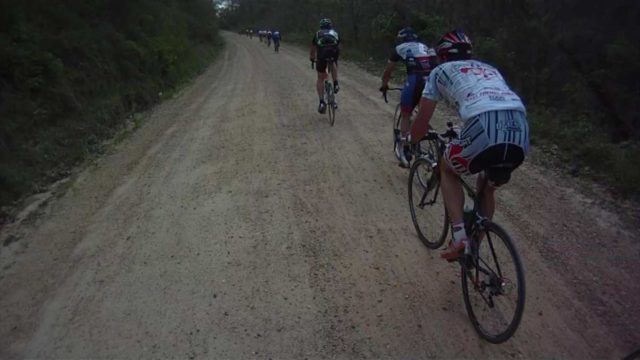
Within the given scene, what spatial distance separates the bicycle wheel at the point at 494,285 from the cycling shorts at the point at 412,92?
3015mm

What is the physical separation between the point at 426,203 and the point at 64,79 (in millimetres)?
8266

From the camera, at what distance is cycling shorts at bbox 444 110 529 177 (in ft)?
10.4

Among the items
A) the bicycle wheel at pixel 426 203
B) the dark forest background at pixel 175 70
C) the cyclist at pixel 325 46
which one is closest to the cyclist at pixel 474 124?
the bicycle wheel at pixel 426 203

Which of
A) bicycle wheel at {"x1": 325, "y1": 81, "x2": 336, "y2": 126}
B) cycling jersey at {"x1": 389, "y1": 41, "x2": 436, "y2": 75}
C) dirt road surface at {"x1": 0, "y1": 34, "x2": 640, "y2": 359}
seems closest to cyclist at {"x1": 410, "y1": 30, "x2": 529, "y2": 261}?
dirt road surface at {"x1": 0, "y1": 34, "x2": 640, "y2": 359}

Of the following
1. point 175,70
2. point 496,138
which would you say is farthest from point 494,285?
point 175,70

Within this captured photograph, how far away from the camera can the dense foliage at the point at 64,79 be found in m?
7.72

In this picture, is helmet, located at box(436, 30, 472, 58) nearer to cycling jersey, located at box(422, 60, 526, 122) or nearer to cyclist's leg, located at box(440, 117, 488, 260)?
cycling jersey, located at box(422, 60, 526, 122)

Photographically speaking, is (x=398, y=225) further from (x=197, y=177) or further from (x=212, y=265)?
(x=197, y=177)

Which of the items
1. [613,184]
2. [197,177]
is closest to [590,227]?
[613,184]

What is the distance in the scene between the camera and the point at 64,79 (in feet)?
32.6

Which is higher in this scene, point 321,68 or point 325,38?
point 325,38

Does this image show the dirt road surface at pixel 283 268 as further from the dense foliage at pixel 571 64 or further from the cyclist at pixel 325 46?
the cyclist at pixel 325 46

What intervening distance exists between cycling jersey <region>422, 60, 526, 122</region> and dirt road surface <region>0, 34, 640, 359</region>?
155 cm

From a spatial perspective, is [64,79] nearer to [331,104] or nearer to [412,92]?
[331,104]
